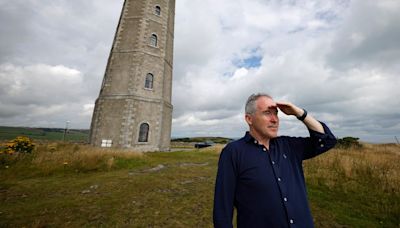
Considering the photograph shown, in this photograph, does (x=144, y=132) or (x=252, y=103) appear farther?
(x=144, y=132)

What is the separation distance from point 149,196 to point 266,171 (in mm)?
5020

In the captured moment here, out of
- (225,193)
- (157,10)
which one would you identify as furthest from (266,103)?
(157,10)

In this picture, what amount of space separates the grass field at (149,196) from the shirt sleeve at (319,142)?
9.80 feet

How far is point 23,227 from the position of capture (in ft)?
12.7

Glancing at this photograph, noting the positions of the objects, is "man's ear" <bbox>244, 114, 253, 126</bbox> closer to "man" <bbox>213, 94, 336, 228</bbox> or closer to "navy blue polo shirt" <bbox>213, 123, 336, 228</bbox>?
"man" <bbox>213, 94, 336, 228</bbox>

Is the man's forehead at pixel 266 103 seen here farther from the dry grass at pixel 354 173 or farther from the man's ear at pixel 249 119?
the dry grass at pixel 354 173

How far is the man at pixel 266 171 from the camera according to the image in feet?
5.67

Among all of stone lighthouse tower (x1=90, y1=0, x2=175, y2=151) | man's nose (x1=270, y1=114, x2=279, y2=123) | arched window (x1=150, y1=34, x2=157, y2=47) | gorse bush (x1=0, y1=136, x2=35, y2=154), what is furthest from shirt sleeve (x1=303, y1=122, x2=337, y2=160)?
arched window (x1=150, y1=34, x2=157, y2=47)

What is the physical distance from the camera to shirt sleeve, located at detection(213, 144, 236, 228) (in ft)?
5.80

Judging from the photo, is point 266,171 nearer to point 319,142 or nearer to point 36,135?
point 319,142

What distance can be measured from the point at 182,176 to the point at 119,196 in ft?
10.7

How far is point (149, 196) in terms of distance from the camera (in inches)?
235

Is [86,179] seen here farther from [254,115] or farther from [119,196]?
[254,115]

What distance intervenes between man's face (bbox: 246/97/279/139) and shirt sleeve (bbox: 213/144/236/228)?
37cm
